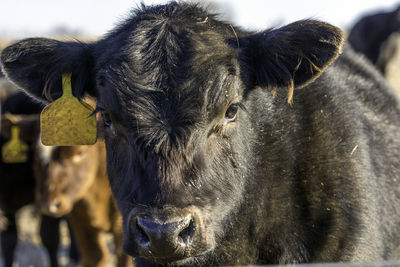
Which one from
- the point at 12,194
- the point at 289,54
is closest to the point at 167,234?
the point at 289,54

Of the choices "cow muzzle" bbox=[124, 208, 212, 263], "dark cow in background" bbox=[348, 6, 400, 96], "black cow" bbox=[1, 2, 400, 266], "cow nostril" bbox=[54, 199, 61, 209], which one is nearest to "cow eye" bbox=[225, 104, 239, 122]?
"black cow" bbox=[1, 2, 400, 266]

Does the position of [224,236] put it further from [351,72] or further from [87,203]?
[87,203]

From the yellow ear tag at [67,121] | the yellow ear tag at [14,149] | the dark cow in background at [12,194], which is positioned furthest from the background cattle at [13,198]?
the yellow ear tag at [67,121]

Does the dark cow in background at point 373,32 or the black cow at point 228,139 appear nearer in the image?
the black cow at point 228,139

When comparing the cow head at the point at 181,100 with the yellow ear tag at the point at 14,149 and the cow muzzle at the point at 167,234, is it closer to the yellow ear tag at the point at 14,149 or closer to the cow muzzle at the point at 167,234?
the cow muzzle at the point at 167,234

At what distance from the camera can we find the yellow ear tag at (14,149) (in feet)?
23.5

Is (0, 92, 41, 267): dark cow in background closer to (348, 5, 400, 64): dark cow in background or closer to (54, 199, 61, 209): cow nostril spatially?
(54, 199, 61, 209): cow nostril

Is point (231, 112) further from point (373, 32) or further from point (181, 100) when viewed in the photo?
point (373, 32)

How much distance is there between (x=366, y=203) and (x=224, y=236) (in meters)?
0.88

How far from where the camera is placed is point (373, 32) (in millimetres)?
Result: 9789

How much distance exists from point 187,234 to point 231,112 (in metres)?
0.82

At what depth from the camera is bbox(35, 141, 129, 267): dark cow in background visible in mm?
6422

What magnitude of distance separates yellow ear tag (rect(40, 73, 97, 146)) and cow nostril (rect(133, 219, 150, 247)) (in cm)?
110

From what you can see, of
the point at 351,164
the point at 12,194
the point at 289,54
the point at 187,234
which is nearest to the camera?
the point at 187,234
